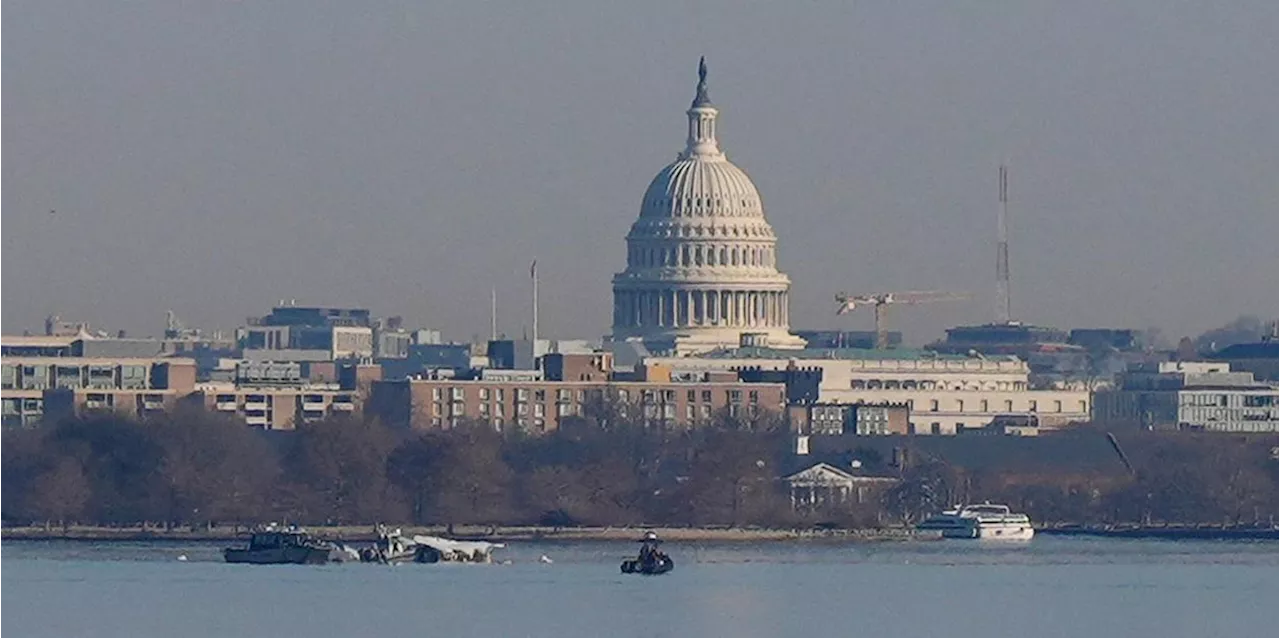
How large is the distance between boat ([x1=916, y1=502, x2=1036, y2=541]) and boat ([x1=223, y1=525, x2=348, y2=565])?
1026 inches

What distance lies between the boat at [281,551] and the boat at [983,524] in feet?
85.5

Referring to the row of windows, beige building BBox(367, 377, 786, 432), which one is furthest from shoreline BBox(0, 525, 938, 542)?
the row of windows

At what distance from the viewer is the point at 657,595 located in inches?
4528

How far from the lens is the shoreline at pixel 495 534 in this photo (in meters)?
149

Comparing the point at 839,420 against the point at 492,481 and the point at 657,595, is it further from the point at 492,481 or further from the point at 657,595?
the point at 657,595

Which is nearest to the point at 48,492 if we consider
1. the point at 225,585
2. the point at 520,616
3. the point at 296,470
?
the point at 296,470

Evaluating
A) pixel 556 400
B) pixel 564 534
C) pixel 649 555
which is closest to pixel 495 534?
pixel 564 534

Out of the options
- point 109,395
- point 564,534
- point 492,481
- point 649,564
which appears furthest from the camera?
point 109,395

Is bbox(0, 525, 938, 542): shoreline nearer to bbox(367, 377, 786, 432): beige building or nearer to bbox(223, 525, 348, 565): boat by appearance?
bbox(223, 525, 348, 565): boat

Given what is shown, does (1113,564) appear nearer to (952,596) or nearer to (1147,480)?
(952,596)

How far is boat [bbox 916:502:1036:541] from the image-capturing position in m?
156

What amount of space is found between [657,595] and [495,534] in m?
37.1

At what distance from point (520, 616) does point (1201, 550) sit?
4169 centimetres

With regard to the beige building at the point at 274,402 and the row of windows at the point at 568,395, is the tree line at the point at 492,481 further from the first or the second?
the row of windows at the point at 568,395
